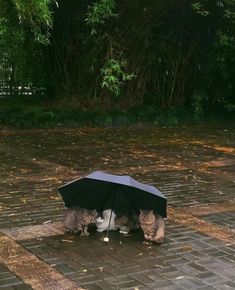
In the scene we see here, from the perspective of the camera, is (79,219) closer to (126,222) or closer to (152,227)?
(126,222)

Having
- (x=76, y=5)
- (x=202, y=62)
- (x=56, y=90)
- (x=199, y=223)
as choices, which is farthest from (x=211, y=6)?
(x=199, y=223)

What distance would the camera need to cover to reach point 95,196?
4.99 meters

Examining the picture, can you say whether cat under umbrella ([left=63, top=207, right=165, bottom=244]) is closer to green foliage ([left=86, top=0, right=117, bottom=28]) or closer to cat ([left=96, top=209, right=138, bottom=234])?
cat ([left=96, top=209, right=138, bottom=234])

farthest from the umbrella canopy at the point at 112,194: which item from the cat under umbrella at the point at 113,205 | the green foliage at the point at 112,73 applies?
the green foliage at the point at 112,73

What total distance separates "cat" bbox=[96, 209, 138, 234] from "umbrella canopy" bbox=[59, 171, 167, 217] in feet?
0.29

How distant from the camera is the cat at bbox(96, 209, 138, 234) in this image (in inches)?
201

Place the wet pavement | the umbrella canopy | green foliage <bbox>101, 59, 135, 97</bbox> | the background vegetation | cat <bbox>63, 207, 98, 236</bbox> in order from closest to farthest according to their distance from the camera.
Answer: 1. the wet pavement
2. the umbrella canopy
3. cat <bbox>63, 207, 98, 236</bbox>
4. green foliage <bbox>101, 59, 135, 97</bbox>
5. the background vegetation

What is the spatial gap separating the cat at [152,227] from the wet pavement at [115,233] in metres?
0.08

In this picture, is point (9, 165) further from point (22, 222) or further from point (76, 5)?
point (76, 5)

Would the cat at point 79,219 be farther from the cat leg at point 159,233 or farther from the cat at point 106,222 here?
the cat leg at point 159,233

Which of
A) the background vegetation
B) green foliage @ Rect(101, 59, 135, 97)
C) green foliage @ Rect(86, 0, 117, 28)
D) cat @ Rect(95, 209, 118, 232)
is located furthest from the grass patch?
cat @ Rect(95, 209, 118, 232)

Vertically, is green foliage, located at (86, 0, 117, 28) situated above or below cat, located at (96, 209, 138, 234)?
above

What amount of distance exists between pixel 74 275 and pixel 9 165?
4.48m

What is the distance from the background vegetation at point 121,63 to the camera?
506 inches
